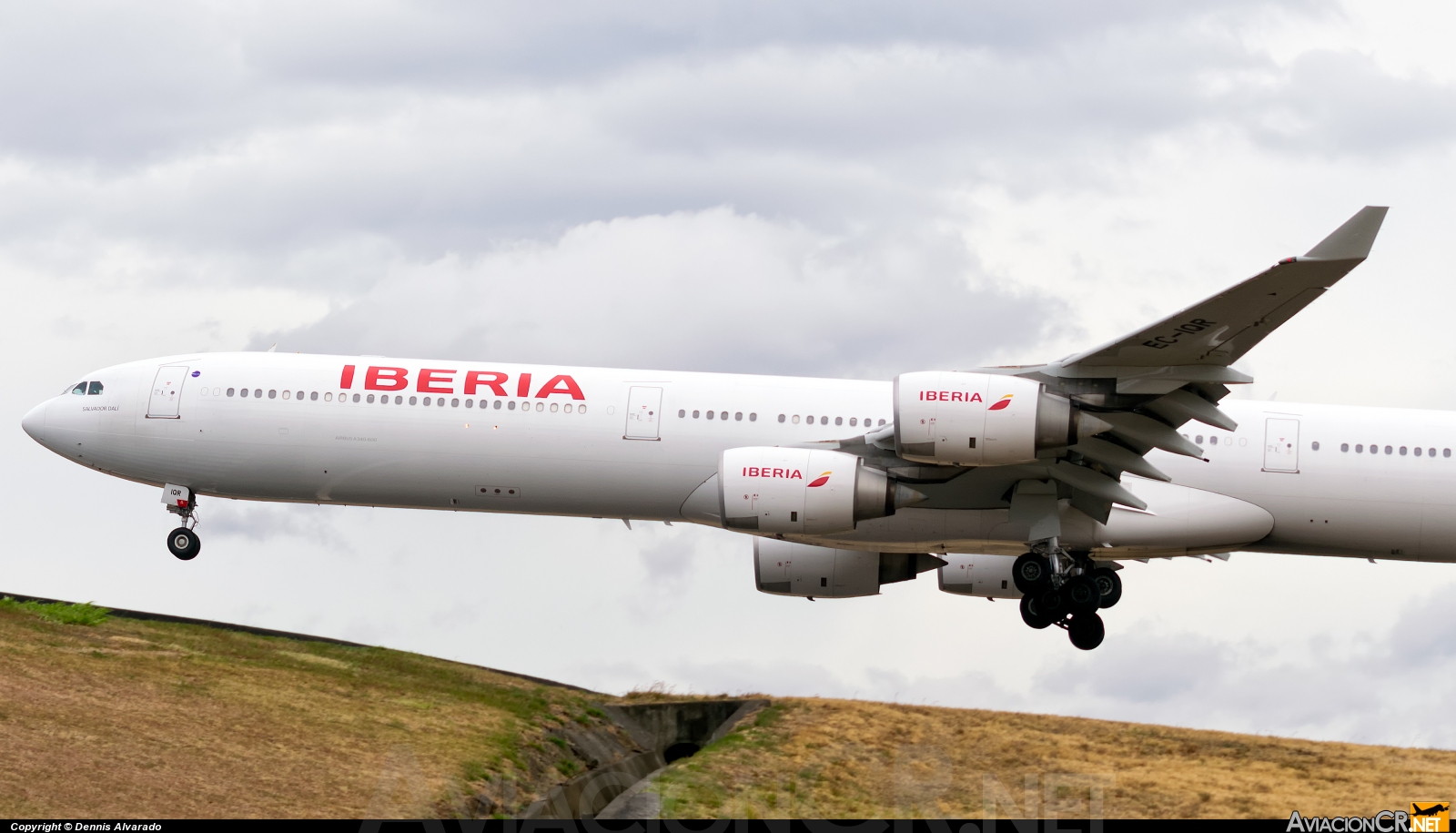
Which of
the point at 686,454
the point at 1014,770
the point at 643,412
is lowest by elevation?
the point at 1014,770

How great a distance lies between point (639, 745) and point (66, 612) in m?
12.7

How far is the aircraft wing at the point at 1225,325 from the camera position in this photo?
19.6 metres

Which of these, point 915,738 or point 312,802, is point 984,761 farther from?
point 312,802

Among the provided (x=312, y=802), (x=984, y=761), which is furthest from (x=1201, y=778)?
(x=312, y=802)

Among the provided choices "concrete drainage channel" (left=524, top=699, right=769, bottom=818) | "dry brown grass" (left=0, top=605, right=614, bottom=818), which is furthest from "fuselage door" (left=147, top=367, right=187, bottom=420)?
"concrete drainage channel" (left=524, top=699, right=769, bottom=818)

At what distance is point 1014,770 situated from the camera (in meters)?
27.7

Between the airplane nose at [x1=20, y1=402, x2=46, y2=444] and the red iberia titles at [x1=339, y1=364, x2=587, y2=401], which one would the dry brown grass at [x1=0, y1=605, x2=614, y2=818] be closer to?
the airplane nose at [x1=20, y1=402, x2=46, y2=444]

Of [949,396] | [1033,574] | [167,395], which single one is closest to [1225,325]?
[949,396]

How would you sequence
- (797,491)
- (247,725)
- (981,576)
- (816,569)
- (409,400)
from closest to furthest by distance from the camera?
(797,491)
(247,725)
(409,400)
(816,569)
(981,576)

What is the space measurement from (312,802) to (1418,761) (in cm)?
2145

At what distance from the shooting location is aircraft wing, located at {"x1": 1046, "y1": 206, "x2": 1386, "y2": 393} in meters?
19.6

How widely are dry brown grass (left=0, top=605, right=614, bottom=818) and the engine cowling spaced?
638 centimetres

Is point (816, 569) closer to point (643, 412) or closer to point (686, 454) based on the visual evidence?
point (686, 454)

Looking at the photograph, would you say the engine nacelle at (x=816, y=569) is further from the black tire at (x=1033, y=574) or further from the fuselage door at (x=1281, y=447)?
the fuselage door at (x=1281, y=447)
